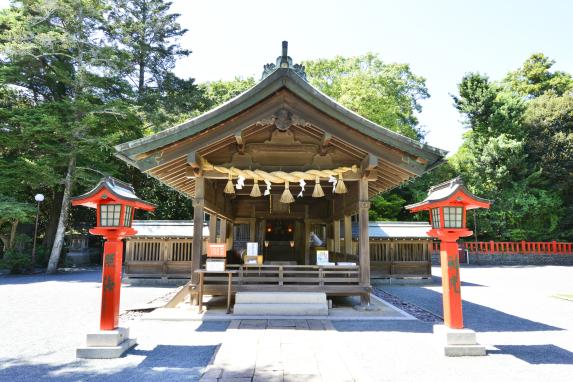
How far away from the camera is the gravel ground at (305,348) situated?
466 centimetres

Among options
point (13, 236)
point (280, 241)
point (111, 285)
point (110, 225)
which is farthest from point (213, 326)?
point (13, 236)

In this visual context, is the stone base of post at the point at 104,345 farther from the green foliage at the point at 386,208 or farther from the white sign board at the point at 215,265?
the green foliage at the point at 386,208

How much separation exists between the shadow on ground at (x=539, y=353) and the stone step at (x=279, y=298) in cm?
381

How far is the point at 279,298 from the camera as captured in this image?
8.38 meters

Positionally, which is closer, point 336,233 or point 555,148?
point 336,233

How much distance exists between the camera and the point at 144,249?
16750 millimetres

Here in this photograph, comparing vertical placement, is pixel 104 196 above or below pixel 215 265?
above

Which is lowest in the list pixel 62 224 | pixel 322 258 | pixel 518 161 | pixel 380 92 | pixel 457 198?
pixel 322 258

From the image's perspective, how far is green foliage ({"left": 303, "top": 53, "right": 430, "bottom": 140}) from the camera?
1065 inches

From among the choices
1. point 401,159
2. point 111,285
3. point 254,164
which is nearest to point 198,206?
point 254,164

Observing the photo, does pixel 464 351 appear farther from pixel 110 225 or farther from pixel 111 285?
pixel 110 225

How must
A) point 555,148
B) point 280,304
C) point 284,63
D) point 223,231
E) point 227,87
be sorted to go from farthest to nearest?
point 227,87 < point 555,148 < point 223,231 < point 280,304 < point 284,63

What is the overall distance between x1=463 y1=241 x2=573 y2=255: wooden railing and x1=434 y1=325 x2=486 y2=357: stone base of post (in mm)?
24756

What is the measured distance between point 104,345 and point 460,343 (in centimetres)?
554
